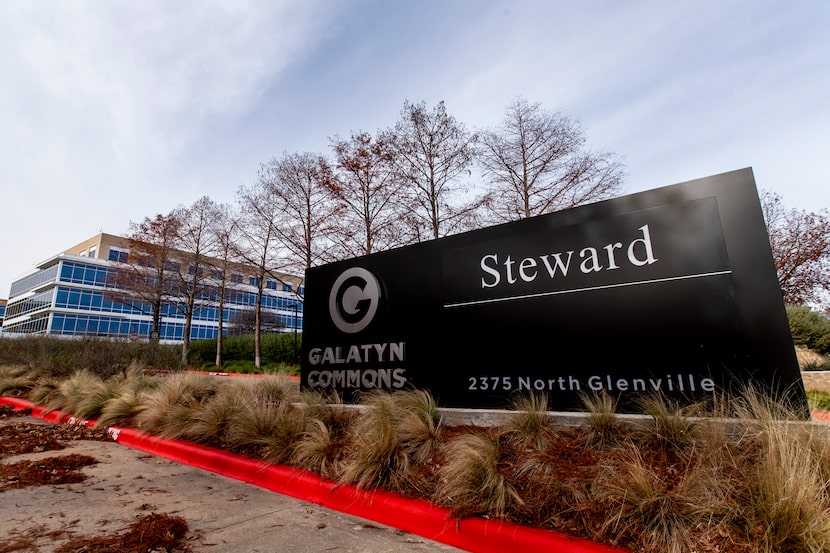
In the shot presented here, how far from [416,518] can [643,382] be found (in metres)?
2.70

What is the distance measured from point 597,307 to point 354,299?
3.95m

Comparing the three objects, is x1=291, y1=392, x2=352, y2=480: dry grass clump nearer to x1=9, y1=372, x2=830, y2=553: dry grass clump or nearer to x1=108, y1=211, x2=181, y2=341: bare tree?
x1=9, y1=372, x2=830, y2=553: dry grass clump

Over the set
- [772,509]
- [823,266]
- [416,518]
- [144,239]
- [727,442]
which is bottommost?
[416,518]

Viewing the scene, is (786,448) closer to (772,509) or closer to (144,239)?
(772,509)

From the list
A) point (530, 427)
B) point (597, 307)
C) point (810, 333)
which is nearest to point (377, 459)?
point (530, 427)

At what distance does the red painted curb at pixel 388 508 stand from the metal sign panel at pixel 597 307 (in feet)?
6.85

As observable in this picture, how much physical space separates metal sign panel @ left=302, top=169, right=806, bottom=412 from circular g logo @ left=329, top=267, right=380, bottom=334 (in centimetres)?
18

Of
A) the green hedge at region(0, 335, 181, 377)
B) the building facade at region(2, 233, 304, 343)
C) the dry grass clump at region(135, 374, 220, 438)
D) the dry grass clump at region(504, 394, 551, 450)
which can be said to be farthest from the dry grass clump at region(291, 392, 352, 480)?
the building facade at region(2, 233, 304, 343)

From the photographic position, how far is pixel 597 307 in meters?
4.86

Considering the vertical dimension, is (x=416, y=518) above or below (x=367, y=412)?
below

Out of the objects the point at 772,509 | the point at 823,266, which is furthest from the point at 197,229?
the point at 823,266

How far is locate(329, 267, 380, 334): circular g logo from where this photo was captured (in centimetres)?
705

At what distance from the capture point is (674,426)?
3.65 meters

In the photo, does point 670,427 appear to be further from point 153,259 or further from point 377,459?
point 153,259
